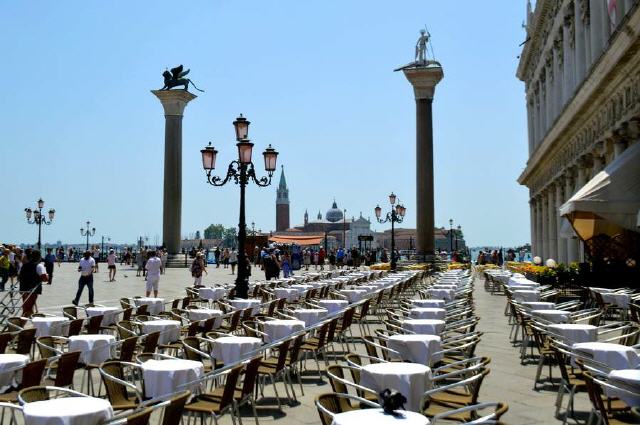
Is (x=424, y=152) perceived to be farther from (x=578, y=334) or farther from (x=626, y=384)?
(x=626, y=384)

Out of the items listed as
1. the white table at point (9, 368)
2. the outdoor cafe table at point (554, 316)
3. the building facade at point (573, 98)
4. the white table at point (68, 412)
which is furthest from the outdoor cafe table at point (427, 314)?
the building facade at point (573, 98)

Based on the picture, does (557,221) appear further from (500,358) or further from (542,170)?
(500,358)

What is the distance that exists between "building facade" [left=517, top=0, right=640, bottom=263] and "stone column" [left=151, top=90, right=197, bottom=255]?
69.3 ft

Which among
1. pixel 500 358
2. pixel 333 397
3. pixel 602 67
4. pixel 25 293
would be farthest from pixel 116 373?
pixel 602 67

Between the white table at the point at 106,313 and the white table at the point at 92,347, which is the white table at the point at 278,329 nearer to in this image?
the white table at the point at 92,347

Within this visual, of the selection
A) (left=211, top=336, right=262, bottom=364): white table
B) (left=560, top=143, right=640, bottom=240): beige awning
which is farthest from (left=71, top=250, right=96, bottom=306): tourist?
(left=560, top=143, right=640, bottom=240): beige awning

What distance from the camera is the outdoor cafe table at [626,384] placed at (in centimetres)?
512

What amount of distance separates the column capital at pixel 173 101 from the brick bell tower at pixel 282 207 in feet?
447

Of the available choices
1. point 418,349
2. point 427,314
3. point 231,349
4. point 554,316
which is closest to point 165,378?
point 231,349

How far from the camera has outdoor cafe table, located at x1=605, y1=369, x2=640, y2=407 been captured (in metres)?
5.12

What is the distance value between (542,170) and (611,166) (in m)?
24.3

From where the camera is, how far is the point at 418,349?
716cm

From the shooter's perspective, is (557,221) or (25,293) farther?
(557,221)

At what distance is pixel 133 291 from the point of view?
23922 millimetres
